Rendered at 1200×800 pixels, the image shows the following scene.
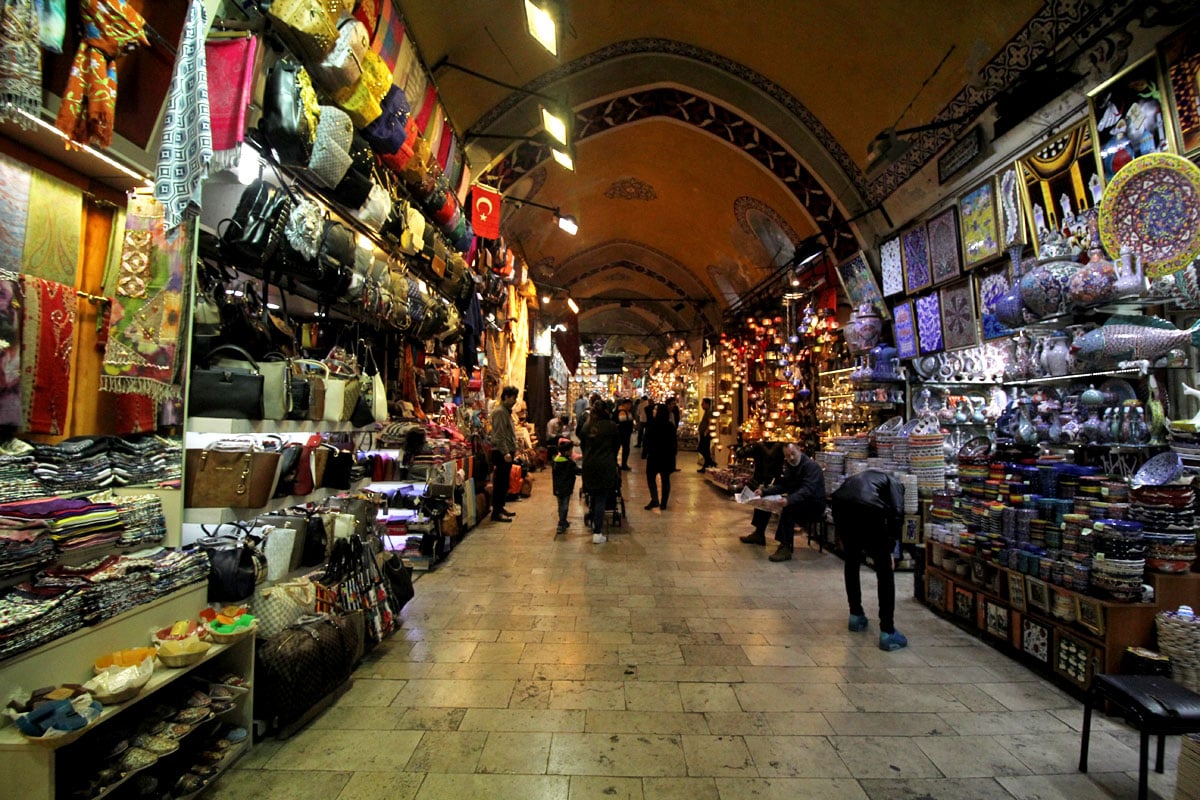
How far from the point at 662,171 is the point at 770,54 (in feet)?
14.7

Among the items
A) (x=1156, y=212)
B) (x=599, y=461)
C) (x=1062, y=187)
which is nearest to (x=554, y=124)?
(x=599, y=461)

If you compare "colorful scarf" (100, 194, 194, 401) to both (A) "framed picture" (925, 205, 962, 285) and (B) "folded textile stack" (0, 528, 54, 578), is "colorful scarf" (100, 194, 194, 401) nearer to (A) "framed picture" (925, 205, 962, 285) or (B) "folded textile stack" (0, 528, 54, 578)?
(B) "folded textile stack" (0, 528, 54, 578)

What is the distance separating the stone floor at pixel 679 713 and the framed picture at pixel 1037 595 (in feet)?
1.21

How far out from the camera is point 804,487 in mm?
5695

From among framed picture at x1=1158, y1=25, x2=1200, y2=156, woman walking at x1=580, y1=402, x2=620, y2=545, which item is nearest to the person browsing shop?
woman walking at x1=580, y1=402, x2=620, y2=545

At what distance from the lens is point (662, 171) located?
36.1ft

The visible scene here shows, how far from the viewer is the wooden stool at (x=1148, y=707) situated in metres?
1.98

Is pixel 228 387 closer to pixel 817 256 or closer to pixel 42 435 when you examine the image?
pixel 42 435

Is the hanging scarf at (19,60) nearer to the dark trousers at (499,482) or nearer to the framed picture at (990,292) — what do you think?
the framed picture at (990,292)

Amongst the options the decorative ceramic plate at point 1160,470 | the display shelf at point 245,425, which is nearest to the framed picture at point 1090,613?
the decorative ceramic plate at point 1160,470

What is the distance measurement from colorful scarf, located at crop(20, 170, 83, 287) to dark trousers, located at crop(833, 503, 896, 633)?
4.06 meters

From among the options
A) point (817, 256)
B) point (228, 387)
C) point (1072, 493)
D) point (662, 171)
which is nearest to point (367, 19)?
point (228, 387)

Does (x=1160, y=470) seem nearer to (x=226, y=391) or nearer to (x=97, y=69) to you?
(x=226, y=391)

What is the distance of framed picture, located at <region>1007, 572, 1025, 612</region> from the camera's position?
3.35m
